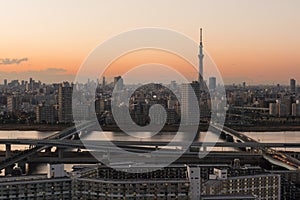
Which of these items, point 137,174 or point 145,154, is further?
point 145,154

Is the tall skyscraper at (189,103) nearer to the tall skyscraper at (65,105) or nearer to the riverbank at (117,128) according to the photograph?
the riverbank at (117,128)

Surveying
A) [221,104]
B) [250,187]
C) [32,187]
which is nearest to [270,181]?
[250,187]

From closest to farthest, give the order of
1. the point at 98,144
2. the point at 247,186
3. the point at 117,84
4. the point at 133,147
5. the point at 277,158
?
the point at 247,186
the point at 277,158
the point at 98,144
the point at 133,147
the point at 117,84

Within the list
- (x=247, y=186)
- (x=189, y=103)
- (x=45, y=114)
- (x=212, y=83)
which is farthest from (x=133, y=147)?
(x=212, y=83)

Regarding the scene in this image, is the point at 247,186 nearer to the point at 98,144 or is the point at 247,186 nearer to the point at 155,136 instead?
the point at 98,144

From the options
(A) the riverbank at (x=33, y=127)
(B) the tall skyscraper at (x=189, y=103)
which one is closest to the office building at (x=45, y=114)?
(A) the riverbank at (x=33, y=127)

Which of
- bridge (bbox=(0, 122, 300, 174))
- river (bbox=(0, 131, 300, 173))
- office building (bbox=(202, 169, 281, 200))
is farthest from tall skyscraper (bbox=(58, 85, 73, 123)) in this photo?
office building (bbox=(202, 169, 281, 200))

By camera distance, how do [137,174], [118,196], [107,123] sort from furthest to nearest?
[107,123] → [137,174] → [118,196]

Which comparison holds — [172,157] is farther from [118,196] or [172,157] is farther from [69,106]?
[69,106]

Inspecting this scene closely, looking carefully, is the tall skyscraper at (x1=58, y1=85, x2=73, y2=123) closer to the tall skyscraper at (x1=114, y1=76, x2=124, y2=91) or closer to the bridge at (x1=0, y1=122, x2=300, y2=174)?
the tall skyscraper at (x1=114, y1=76, x2=124, y2=91)
